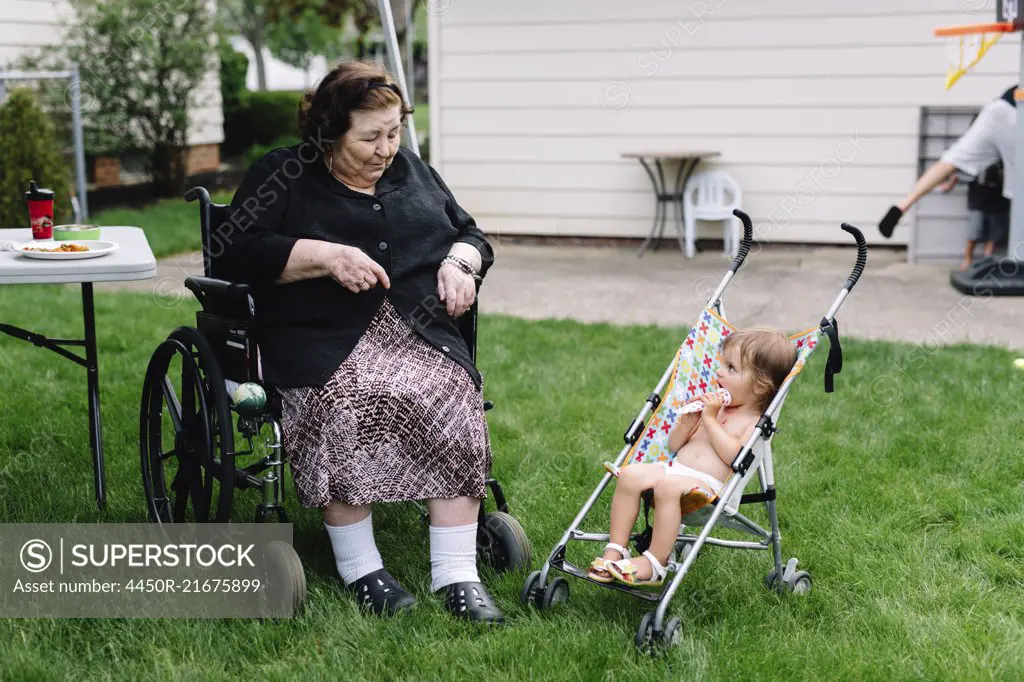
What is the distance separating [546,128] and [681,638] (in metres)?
6.74

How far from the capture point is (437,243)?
339cm

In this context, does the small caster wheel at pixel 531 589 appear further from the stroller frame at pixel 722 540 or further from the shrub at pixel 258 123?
the shrub at pixel 258 123

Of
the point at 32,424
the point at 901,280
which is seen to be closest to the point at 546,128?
the point at 901,280

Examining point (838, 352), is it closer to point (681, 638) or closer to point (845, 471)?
point (681, 638)

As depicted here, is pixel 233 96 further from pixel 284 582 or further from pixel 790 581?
pixel 790 581

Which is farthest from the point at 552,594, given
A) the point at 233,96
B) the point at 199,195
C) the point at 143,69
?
the point at 233,96

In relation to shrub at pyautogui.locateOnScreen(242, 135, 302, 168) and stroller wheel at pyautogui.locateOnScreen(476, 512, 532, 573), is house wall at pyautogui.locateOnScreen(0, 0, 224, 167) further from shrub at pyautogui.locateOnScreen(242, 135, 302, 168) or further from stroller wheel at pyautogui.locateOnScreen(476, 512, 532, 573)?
stroller wheel at pyautogui.locateOnScreen(476, 512, 532, 573)

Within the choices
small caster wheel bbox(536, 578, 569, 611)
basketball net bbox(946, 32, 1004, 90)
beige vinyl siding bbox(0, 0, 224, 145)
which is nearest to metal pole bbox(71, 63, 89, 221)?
beige vinyl siding bbox(0, 0, 224, 145)

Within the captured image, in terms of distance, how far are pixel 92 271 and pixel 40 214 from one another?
58 centimetres

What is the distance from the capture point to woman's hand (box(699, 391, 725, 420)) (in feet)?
10.2

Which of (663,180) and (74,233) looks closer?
(74,233)

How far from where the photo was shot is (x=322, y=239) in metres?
3.25

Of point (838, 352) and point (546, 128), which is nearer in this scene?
point (838, 352)

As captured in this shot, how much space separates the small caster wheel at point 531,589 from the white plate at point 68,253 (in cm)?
148
